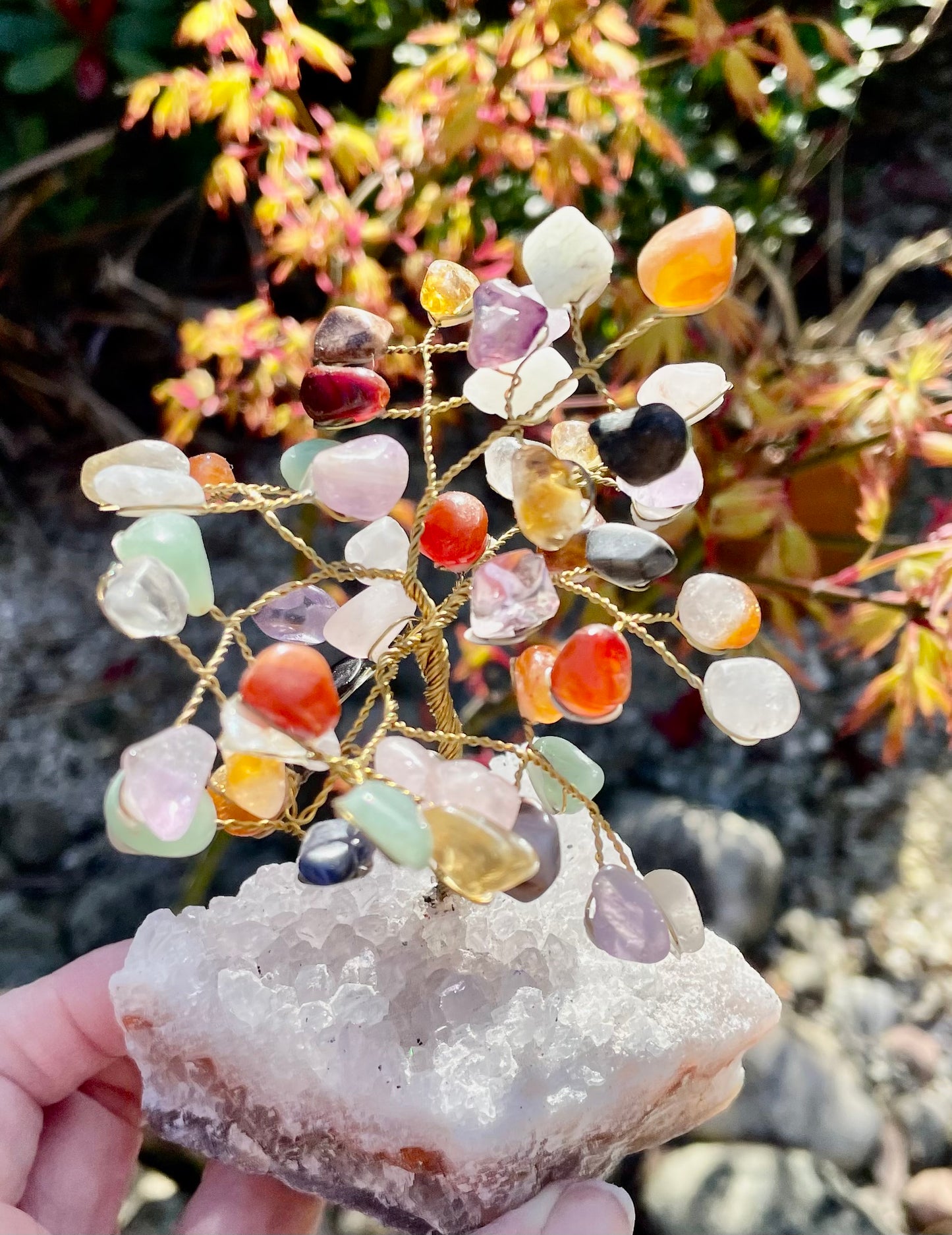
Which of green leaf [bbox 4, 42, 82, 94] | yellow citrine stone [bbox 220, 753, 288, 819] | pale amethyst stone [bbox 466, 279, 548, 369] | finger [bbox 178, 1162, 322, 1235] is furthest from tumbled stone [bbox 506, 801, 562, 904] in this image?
green leaf [bbox 4, 42, 82, 94]

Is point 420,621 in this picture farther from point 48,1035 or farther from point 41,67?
point 41,67

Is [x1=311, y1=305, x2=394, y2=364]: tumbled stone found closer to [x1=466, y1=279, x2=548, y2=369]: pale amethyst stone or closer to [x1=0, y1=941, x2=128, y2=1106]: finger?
[x1=466, y1=279, x2=548, y2=369]: pale amethyst stone

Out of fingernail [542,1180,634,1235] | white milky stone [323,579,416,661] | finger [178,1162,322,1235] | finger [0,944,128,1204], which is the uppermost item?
white milky stone [323,579,416,661]

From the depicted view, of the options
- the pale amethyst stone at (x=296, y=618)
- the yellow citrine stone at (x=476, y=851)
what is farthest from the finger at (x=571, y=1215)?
the pale amethyst stone at (x=296, y=618)

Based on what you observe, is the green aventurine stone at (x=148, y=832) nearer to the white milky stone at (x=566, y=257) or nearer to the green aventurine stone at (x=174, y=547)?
the green aventurine stone at (x=174, y=547)

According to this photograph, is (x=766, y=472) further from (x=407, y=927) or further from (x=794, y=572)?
(x=407, y=927)

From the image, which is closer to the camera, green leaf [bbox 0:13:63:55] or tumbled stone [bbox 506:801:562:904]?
tumbled stone [bbox 506:801:562:904]

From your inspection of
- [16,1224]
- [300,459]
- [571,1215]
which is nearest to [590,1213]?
[571,1215]
